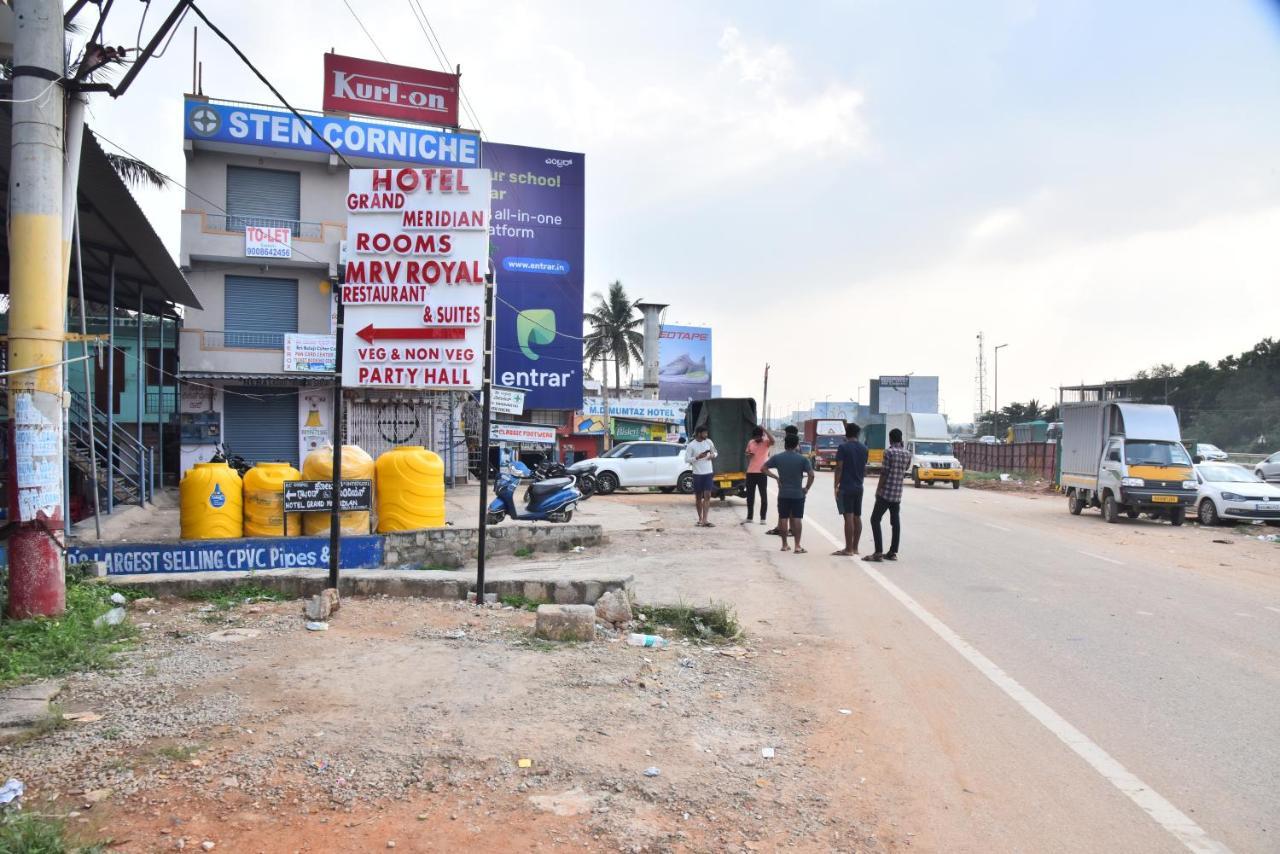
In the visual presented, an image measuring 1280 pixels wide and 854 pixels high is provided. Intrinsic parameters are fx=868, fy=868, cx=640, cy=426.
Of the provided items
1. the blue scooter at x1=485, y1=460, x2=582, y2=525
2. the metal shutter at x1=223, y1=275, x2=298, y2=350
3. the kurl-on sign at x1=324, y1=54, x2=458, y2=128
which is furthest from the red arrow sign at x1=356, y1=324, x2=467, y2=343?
the kurl-on sign at x1=324, y1=54, x2=458, y2=128

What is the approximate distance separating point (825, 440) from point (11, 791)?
1771 inches

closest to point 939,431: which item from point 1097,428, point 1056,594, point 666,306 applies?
point 1097,428

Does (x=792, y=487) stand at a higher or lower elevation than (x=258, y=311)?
lower

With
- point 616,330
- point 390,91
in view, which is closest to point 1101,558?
point 390,91

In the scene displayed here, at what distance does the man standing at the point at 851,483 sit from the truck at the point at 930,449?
77.5 feet

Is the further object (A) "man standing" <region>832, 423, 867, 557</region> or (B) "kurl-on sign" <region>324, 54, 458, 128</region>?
(B) "kurl-on sign" <region>324, 54, 458, 128</region>

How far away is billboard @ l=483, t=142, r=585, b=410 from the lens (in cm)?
3847

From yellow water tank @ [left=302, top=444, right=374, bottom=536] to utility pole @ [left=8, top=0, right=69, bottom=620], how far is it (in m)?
3.76

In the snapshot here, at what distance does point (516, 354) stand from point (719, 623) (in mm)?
32582

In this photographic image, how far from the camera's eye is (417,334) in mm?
7820

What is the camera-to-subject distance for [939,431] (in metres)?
39.0

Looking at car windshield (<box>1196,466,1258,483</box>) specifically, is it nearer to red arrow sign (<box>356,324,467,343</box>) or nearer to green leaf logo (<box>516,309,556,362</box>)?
red arrow sign (<box>356,324,467,343</box>)

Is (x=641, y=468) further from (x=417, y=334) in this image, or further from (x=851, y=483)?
(x=417, y=334)

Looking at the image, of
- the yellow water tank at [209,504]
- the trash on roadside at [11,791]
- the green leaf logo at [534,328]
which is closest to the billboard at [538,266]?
the green leaf logo at [534,328]
